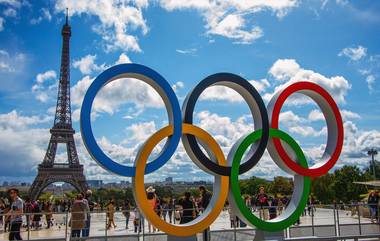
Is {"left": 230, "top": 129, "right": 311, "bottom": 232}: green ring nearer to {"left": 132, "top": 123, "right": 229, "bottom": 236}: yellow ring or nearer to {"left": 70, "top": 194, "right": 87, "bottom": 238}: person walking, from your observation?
{"left": 132, "top": 123, "right": 229, "bottom": 236}: yellow ring

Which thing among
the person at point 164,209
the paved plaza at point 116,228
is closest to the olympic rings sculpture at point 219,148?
the paved plaza at point 116,228

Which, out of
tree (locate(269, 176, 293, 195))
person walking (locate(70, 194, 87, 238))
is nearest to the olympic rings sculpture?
person walking (locate(70, 194, 87, 238))

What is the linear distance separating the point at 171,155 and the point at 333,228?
21.7ft

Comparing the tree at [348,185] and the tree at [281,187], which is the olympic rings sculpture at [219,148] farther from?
the tree at [281,187]

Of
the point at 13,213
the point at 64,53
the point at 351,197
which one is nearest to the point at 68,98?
the point at 64,53

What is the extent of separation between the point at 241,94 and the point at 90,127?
4732mm

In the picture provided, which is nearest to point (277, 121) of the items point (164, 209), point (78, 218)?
point (164, 209)

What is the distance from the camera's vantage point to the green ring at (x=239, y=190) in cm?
1199

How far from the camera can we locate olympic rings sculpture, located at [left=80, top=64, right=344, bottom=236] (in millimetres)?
11086

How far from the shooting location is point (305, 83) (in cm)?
1314

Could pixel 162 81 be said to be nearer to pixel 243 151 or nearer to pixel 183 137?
pixel 183 137

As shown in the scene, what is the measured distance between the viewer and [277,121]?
13.0m

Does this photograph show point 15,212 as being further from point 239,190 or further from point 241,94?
point 241,94

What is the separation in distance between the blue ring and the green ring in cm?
192
